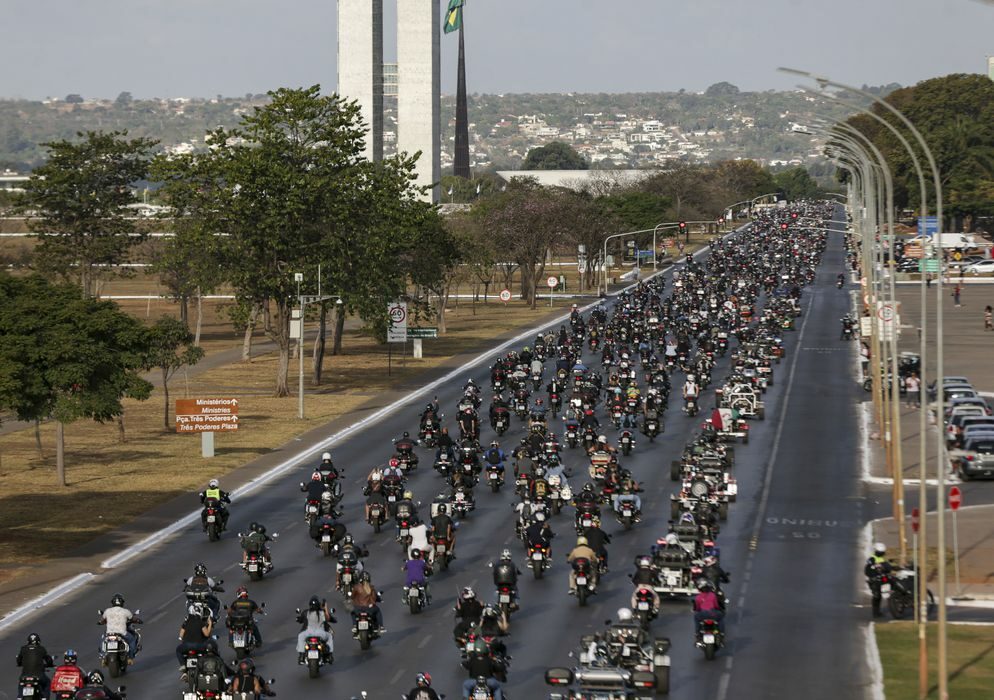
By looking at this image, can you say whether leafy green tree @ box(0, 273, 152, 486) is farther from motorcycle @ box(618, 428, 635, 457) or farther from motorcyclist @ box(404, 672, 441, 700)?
motorcyclist @ box(404, 672, 441, 700)

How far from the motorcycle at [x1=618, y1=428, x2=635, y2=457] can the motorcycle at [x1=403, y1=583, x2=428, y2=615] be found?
2142 cm

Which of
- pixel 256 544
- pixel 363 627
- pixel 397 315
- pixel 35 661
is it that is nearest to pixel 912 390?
pixel 397 315

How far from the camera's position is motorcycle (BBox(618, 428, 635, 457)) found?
50781 mm

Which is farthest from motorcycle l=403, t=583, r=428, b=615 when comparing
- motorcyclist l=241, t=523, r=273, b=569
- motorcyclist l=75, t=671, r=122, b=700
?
motorcyclist l=75, t=671, r=122, b=700

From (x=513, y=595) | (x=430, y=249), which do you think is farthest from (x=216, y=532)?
(x=430, y=249)

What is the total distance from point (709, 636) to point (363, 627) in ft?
18.4

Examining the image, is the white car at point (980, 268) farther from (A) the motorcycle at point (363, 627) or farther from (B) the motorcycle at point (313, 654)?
(B) the motorcycle at point (313, 654)

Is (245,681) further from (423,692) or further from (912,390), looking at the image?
(912,390)

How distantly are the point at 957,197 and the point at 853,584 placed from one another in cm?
15849

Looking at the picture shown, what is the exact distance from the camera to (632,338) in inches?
3319

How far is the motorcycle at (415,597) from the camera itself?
29797 millimetres

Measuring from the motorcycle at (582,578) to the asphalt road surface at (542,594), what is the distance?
0.32 metres

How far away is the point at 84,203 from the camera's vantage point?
326 feet

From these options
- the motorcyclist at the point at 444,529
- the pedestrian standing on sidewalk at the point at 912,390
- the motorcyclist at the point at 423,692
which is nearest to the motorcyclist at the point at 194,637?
the motorcyclist at the point at 423,692
